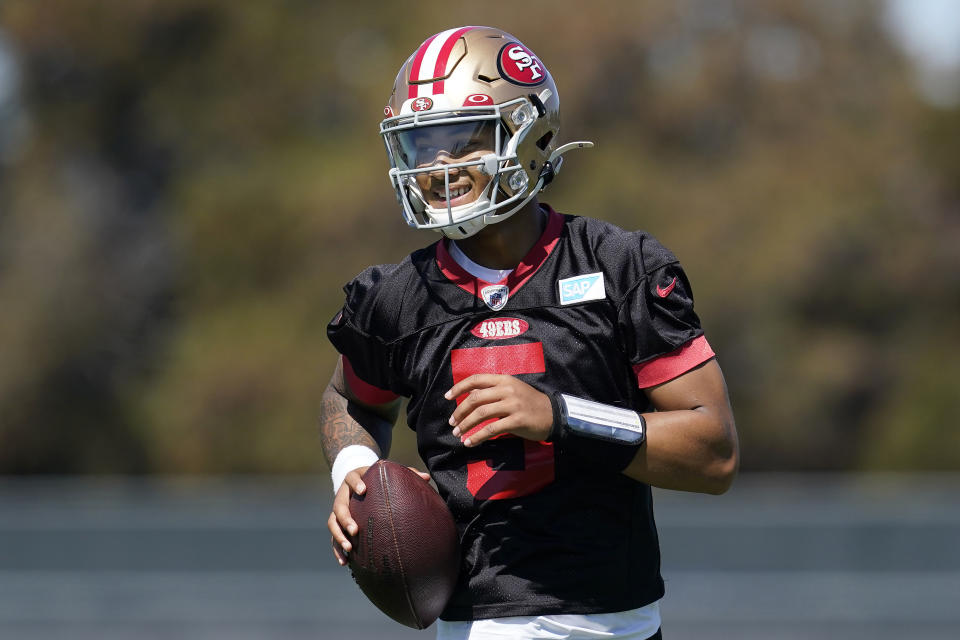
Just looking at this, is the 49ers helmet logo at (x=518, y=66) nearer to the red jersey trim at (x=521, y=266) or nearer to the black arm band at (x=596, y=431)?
the red jersey trim at (x=521, y=266)

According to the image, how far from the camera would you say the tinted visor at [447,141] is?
2.72m

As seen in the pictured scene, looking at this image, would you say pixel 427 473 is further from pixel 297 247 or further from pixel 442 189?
pixel 297 247

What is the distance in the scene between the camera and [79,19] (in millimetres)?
21031

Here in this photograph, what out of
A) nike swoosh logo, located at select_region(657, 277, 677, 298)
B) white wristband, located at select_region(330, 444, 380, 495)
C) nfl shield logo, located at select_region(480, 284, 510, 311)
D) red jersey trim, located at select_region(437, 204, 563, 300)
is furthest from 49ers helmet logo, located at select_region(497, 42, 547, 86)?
white wristband, located at select_region(330, 444, 380, 495)

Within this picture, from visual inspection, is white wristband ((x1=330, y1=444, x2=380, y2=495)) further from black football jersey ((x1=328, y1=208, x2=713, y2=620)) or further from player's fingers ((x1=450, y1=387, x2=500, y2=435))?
player's fingers ((x1=450, y1=387, x2=500, y2=435))

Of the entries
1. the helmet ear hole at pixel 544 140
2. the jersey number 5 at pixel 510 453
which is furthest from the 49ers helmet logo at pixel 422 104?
the jersey number 5 at pixel 510 453

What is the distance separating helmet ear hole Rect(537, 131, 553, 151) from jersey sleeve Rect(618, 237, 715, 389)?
0.41 m

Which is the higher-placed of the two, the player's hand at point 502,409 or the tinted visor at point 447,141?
the tinted visor at point 447,141

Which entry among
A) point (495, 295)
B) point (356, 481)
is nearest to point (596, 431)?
point (495, 295)

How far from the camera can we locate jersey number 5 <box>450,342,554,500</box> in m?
2.65

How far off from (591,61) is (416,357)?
16165mm

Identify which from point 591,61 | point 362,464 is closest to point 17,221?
point 591,61

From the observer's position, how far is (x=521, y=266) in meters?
2.75

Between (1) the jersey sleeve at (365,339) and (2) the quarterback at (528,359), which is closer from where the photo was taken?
(2) the quarterback at (528,359)
